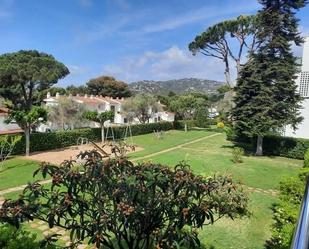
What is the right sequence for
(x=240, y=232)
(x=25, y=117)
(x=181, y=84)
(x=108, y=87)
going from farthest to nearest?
(x=181, y=84), (x=108, y=87), (x=25, y=117), (x=240, y=232)

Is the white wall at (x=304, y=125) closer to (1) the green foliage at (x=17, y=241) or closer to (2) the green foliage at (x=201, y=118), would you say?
(2) the green foliage at (x=201, y=118)

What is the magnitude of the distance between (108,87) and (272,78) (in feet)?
157

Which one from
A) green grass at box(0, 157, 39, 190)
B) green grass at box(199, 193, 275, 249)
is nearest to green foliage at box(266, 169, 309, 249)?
green grass at box(199, 193, 275, 249)

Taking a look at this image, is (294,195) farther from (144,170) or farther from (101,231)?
(101,231)

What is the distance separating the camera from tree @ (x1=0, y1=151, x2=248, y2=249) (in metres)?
3.21

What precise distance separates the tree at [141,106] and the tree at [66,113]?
5.80 metres

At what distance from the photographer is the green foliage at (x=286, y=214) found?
16.1 feet

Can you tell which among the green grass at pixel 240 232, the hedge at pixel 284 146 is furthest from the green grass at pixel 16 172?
the hedge at pixel 284 146

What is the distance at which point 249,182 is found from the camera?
43.8ft

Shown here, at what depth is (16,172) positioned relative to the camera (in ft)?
48.1

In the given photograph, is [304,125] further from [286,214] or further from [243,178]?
[286,214]

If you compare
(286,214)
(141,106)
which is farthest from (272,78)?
(141,106)

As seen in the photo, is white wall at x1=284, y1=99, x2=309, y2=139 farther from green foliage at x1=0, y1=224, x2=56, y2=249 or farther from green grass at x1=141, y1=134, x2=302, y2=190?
green foliage at x1=0, y1=224, x2=56, y2=249

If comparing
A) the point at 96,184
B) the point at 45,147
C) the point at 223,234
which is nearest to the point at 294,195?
the point at 223,234
